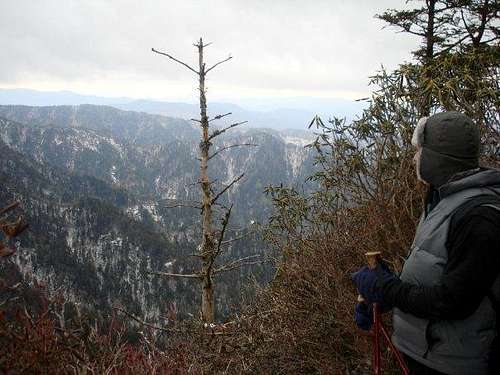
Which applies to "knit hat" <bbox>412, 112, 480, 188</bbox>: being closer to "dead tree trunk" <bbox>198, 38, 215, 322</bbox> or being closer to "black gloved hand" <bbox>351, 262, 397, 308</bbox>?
"black gloved hand" <bbox>351, 262, 397, 308</bbox>

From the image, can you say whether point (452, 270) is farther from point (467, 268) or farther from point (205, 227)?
point (205, 227)

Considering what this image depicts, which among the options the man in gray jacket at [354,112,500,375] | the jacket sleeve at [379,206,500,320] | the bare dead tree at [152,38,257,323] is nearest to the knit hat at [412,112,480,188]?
the man in gray jacket at [354,112,500,375]

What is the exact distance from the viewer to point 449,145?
1.86 m

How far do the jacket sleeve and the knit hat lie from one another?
0.30 meters

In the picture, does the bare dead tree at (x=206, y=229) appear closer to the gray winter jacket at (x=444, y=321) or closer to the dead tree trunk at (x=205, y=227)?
the dead tree trunk at (x=205, y=227)

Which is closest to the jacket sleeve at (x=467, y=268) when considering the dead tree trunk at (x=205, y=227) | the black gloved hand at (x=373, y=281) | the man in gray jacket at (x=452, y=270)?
the man in gray jacket at (x=452, y=270)

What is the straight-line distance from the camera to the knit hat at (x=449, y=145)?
185 centimetres

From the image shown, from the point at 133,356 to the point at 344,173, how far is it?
3.15m

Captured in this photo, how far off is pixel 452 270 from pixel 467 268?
0.23ft

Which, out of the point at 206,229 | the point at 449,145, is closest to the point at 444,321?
the point at 449,145

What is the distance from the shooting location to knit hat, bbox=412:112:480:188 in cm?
185

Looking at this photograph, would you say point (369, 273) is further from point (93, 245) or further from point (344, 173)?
point (93, 245)

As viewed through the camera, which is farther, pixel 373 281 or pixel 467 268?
pixel 373 281

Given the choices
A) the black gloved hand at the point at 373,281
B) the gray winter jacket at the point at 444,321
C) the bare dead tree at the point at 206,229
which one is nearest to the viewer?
the gray winter jacket at the point at 444,321
